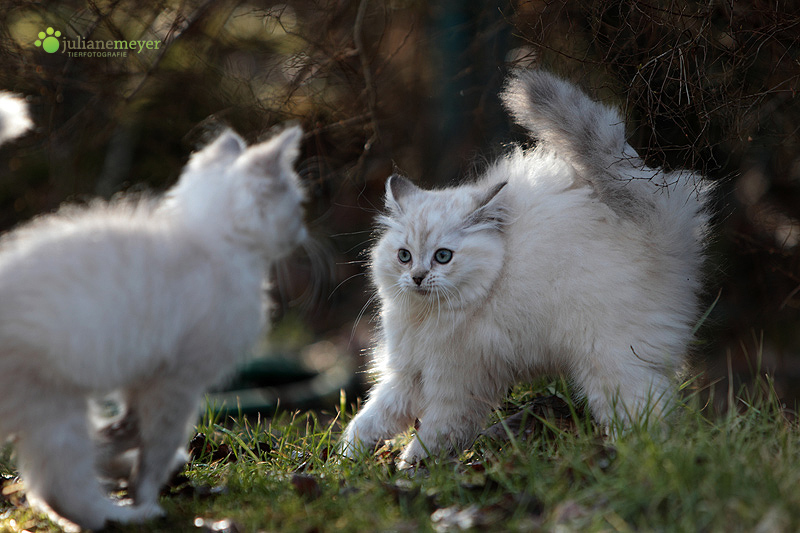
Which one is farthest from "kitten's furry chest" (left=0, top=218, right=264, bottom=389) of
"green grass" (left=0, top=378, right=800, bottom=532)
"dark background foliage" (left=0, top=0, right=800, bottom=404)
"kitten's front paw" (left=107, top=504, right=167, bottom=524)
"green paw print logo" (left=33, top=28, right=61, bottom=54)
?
"green paw print logo" (left=33, top=28, right=61, bottom=54)

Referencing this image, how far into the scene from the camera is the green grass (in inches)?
77.6

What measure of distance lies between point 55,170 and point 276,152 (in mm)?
4362

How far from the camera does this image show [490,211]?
3355 millimetres

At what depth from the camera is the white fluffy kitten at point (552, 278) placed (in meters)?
3.12

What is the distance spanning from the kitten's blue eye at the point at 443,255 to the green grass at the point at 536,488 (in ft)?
2.81

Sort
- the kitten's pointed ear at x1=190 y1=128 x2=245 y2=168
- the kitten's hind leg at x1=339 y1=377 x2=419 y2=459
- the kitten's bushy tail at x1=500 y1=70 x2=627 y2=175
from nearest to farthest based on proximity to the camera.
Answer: the kitten's pointed ear at x1=190 y1=128 x2=245 y2=168 → the kitten's bushy tail at x1=500 y1=70 x2=627 y2=175 → the kitten's hind leg at x1=339 y1=377 x2=419 y2=459

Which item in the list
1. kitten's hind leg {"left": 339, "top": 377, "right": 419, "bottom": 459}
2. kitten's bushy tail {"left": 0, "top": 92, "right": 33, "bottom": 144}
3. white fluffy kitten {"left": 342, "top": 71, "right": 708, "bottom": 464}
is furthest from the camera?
kitten's hind leg {"left": 339, "top": 377, "right": 419, "bottom": 459}

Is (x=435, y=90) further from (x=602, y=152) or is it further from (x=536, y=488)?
(x=536, y=488)

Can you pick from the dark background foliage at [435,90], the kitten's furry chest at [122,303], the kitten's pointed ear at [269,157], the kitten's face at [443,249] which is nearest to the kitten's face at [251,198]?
the kitten's pointed ear at [269,157]

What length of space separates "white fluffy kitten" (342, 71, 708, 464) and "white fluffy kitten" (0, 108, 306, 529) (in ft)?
3.13

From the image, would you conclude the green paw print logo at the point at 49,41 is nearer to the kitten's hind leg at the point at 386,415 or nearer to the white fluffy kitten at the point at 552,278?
the white fluffy kitten at the point at 552,278

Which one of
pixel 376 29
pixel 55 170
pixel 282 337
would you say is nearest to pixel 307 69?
pixel 376 29

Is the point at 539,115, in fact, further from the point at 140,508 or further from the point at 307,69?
the point at 140,508

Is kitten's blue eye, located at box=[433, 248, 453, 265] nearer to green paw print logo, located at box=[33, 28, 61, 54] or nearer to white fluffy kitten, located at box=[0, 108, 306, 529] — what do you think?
white fluffy kitten, located at box=[0, 108, 306, 529]
